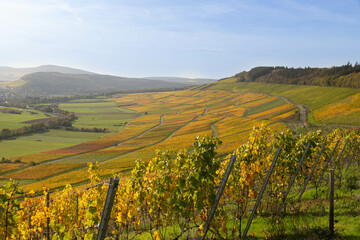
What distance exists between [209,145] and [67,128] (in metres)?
106

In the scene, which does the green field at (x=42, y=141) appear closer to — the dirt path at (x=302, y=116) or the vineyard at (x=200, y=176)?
the vineyard at (x=200, y=176)

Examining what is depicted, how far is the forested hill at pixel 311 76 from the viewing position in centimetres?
10419

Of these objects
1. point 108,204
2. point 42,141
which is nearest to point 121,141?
point 42,141

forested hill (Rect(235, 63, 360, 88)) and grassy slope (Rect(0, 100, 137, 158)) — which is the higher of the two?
forested hill (Rect(235, 63, 360, 88))

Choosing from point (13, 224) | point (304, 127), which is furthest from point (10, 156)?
point (304, 127)

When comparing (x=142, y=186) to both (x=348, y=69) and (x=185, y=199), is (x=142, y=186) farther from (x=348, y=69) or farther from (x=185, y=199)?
(x=348, y=69)

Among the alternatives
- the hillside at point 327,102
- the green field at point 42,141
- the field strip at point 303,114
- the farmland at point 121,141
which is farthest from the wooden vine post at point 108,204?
the green field at point 42,141

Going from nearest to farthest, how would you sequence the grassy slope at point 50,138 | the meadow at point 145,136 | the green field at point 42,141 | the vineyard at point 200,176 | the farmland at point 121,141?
the vineyard at point 200,176
the farmland at point 121,141
the meadow at point 145,136
the green field at point 42,141
the grassy slope at point 50,138

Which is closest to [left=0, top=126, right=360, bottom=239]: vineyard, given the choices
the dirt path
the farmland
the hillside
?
the farmland

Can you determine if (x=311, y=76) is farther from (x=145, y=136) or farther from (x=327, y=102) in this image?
(x=145, y=136)

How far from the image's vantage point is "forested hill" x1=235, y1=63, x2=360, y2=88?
104 metres

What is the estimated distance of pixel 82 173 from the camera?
156 ft

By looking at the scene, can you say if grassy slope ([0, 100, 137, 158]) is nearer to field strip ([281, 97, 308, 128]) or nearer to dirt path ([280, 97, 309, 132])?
dirt path ([280, 97, 309, 132])

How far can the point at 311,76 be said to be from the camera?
13675cm
